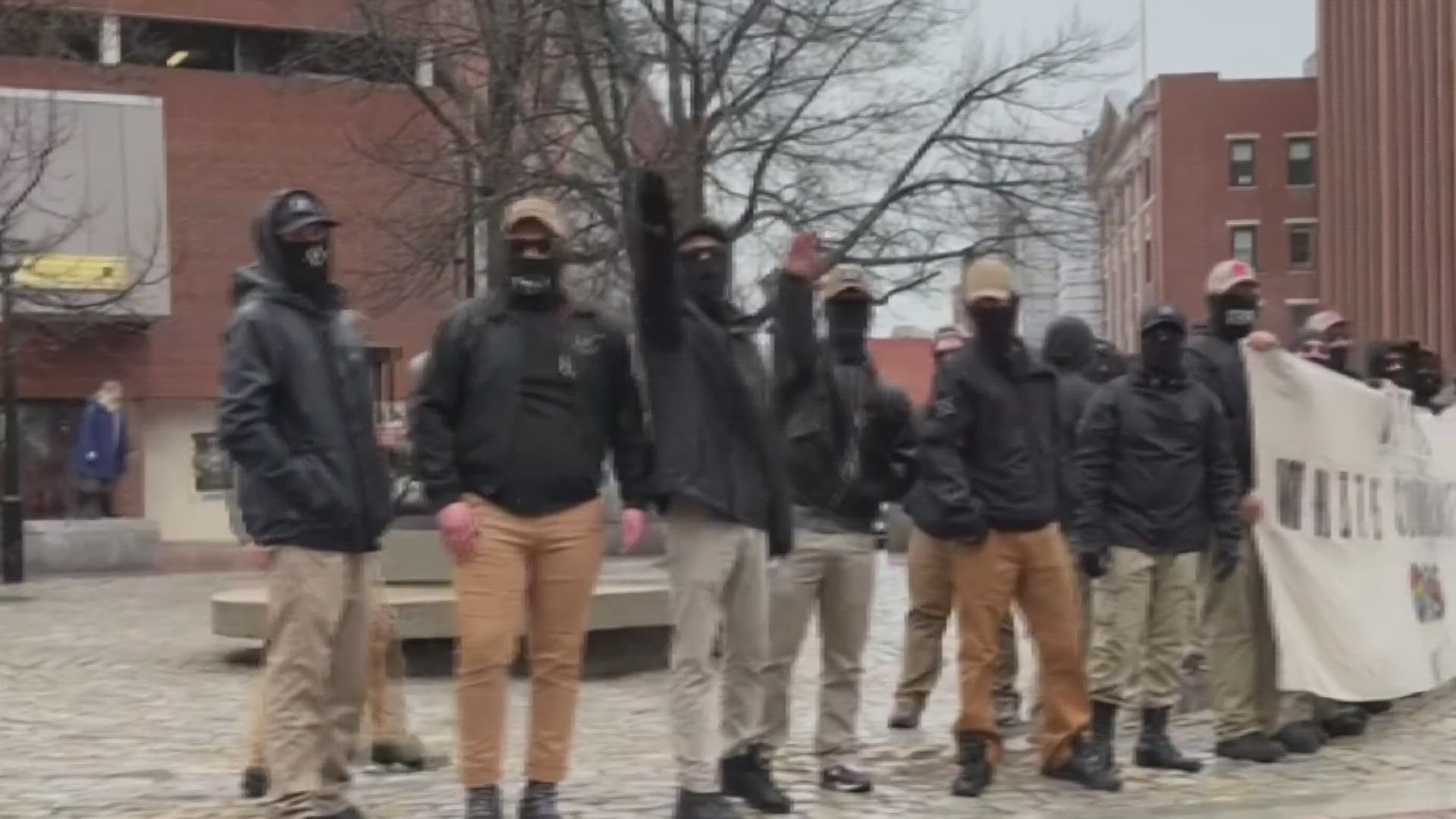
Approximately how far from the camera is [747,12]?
2403 centimetres

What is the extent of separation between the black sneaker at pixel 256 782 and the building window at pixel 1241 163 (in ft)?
258

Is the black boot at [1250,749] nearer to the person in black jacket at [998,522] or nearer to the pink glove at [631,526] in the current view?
the person in black jacket at [998,522]

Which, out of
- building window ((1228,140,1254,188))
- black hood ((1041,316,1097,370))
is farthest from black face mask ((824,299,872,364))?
building window ((1228,140,1254,188))

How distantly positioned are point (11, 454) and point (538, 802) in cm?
1602

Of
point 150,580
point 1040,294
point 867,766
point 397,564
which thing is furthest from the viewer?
point 1040,294

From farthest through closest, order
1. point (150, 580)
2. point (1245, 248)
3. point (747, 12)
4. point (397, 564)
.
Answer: point (1245, 248) → point (747, 12) → point (150, 580) → point (397, 564)

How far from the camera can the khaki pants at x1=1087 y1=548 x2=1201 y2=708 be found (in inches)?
333

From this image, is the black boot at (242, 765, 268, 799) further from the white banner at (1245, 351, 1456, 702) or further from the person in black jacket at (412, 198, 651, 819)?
the white banner at (1245, 351, 1456, 702)

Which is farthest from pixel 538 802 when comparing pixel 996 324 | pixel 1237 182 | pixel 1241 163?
pixel 1241 163

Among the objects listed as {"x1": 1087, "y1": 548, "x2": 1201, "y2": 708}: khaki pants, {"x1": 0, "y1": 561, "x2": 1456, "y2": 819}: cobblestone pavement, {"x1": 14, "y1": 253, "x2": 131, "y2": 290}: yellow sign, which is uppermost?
{"x1": 14, "y1": 253, "x2": 131, "y2": 290}: yellow sign

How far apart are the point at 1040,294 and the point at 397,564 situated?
22.2 metres

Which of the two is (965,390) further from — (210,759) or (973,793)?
(210,759)

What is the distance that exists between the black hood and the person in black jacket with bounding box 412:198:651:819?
3.92m

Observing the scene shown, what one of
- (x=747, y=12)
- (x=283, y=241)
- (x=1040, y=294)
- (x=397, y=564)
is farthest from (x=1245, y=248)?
(x=283, y=241)
